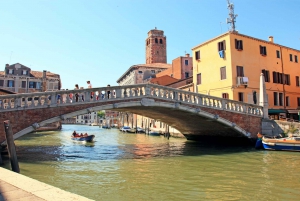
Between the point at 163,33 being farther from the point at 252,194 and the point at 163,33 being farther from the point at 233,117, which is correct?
the point at 252,194

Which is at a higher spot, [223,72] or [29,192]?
[223,72]

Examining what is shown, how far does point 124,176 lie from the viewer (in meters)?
7.76

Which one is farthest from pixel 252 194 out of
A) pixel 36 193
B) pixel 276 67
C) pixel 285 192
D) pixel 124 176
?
pixel 276 67

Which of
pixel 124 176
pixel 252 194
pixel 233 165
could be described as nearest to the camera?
pixel 252 194

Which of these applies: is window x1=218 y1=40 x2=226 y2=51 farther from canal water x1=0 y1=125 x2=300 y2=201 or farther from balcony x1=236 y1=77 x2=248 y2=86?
canal water x1=0 y1=125 x2=300 y2=201

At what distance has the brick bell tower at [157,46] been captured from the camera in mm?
53938

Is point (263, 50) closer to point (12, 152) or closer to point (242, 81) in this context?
point (242, 81)

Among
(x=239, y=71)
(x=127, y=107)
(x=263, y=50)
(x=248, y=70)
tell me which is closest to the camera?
(x=127, y=107)

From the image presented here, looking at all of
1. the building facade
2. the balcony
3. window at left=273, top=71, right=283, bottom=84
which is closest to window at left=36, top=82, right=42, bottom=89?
the building facade

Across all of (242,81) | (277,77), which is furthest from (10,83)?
(277,77)

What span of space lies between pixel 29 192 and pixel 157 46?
171 ft

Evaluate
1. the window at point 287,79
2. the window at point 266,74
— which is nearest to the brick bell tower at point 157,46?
the window at point 287,79

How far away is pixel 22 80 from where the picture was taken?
3506cm

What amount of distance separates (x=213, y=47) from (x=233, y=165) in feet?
38.7
